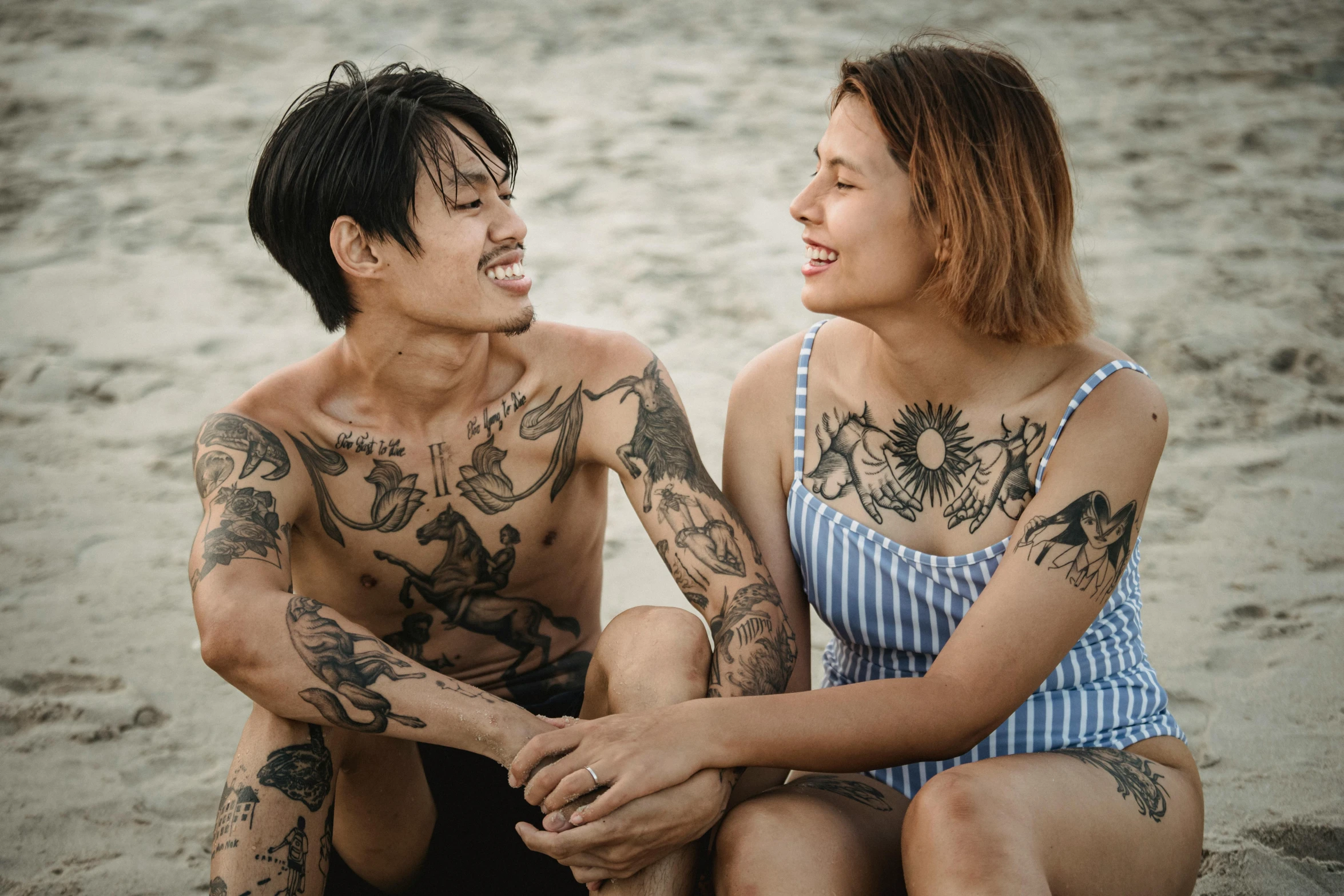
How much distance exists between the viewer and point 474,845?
8.99ft

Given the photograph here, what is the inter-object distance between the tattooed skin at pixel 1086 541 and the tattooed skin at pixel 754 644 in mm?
529

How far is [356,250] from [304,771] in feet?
3.79

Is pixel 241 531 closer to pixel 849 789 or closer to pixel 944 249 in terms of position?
pixel 849 789

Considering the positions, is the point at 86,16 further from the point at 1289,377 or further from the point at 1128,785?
the point at 1128,785

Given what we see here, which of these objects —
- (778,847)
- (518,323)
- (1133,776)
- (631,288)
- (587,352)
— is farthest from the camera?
(631,288)

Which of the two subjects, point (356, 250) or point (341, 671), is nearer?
point (341, 671)

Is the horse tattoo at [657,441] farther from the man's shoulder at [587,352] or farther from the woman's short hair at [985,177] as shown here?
the woman's short hair at [985,177]

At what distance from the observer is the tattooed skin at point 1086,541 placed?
226 centimetres

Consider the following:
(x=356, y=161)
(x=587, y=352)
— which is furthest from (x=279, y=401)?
(x=587, y=352)

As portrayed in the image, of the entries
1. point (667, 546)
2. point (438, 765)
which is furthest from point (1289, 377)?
point (438, 765)

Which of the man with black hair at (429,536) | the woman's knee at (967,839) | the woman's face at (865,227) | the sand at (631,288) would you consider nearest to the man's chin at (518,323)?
the man with black hair at (429,536)

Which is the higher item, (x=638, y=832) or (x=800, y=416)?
(x=800, y=416)

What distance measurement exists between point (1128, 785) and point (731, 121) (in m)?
6.29

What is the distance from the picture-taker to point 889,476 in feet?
8.43
